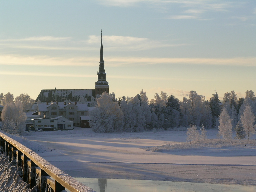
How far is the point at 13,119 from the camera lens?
92562 millimetres

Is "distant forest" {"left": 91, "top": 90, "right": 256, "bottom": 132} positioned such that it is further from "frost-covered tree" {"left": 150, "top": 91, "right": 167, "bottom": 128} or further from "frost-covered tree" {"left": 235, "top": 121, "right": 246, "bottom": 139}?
"frost-covered tree" {"left": 235, "top": 121, "right": 246, "bottom": 139}

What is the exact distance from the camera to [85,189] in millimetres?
5762

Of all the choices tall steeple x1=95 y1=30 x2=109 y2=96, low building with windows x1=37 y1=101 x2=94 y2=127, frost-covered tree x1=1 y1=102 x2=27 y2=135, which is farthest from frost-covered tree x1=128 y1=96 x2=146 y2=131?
tall steeple x1=95 y1=30 x2=109 y2=96

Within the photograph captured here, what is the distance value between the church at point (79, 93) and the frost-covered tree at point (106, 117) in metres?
51.1

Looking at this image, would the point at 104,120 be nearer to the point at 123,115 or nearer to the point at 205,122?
the point at 123,115

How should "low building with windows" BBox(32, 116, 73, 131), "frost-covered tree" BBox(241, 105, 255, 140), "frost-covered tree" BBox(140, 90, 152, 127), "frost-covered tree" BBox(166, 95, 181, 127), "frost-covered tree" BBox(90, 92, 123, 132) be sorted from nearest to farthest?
1. "frost-covered tree" BBox(241, 105, 255, 140)
2. "frost-covered tree" BBox(90, 92, 123, 132)
3. "low building with windows" BBox(32, 116, 73, 131)
4. "frost-covered tree" BBox(140, 90, 152, 127)
5. "frost-covered tree" BBox(166, 95, 181, 127)

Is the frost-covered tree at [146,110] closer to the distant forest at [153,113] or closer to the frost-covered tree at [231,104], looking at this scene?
the distant forest at [153,113]

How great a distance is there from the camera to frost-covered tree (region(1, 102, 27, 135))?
88.2 m

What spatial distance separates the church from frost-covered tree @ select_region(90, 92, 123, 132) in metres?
51.1

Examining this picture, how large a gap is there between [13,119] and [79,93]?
6694 cm

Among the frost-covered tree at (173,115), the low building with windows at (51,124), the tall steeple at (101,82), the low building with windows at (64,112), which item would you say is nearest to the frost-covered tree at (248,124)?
the frost-covered tree at (173,115)

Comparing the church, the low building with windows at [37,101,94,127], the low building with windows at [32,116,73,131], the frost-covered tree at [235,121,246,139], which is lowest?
the frost-covered tree at [235,121,246,139]

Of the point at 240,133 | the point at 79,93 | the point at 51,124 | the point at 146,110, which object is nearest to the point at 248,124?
the point at 240,133

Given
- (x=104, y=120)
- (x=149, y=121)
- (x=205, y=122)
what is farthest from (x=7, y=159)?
(x=205, y=122)
